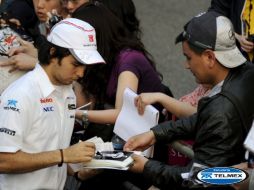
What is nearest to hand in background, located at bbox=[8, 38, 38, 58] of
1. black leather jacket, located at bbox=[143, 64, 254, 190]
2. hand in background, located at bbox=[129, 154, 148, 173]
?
hand in background, located at bbox=[129, 154, 148, 173]

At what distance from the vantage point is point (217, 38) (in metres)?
3.99

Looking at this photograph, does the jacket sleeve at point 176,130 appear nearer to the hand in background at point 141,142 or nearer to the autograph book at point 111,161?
the hand in background at point 141,142

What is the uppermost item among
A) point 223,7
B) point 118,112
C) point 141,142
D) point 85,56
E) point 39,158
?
point 85,56

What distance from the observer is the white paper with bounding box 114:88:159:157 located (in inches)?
182

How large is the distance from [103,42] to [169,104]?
764 millimetres

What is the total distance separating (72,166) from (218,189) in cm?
139

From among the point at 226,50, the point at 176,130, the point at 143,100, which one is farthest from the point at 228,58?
the point at 143,100

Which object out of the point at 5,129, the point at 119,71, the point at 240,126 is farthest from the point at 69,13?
the point at 240,126

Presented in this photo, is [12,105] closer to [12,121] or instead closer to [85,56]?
[12,121]

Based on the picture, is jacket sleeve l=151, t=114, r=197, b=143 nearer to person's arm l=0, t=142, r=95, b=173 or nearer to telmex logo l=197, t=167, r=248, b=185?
person's arm l=0, t=142, r=95, b=173

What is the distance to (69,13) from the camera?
568cm

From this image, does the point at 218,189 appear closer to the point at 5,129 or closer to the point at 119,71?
the point at 5,129

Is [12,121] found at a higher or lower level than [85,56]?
lower

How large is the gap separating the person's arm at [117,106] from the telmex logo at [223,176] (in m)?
1.76
